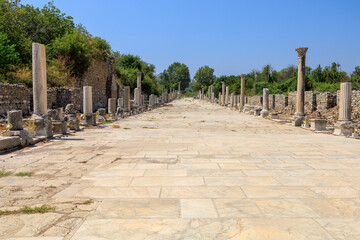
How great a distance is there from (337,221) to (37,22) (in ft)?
84.1

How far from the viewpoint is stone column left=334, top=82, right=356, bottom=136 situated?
1013 centimetres

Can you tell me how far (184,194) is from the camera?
379 centimetres

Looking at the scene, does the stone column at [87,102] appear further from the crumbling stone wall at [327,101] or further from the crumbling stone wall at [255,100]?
the crumbling stone wall at [255,100]

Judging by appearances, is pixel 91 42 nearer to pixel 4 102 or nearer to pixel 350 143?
pixel 4 102

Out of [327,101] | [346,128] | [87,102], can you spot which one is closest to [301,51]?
[346,128]

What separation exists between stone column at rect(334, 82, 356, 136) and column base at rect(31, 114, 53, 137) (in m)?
9.57

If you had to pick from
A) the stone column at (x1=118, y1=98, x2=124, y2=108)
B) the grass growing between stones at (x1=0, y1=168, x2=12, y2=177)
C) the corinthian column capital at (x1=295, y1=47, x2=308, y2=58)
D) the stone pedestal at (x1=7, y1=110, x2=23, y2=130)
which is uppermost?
the corinthian column capital at (x1=295, y1=47, x2=308, y2=58)

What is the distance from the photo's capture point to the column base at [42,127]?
334 inches

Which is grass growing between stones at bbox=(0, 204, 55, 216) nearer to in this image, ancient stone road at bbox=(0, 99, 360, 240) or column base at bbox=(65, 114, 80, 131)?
ancient stone road at bbox=(0, 99, 360, 240)

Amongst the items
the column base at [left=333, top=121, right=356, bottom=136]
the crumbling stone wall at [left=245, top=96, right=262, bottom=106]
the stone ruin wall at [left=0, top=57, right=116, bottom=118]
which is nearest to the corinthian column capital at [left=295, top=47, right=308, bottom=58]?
the column base at [left=333, top=121, right=356, bottom=136]

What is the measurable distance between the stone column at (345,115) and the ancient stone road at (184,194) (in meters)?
3.87

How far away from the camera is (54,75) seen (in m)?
20.0

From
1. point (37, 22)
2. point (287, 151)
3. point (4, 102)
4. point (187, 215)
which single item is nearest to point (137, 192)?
point (187, 215)

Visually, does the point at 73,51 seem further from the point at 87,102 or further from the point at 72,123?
the point at 72,123
